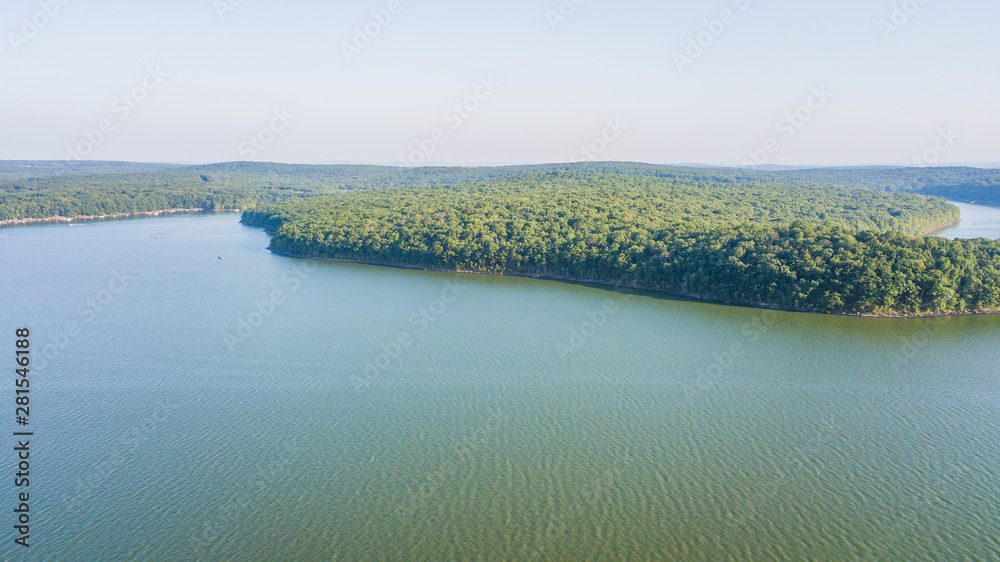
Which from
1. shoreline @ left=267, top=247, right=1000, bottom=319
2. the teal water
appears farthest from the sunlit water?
the teal water

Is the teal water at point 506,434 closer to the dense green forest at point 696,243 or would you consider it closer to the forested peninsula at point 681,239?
the dense green forest at point 696,243

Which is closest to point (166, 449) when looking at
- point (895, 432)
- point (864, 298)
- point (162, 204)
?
point (895, 432)

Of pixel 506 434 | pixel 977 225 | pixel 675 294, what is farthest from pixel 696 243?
pixel 977 225

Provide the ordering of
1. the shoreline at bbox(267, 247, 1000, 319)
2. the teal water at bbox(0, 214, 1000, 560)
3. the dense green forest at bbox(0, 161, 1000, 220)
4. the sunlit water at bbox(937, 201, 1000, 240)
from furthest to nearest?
the dense green forest at bbox(0, 161, 1000, 220) < the sunlit water at bbox(937, 201, 1000, 240) < the shoreline at bbox(267, 247, 1000, 319) < the teal water at bbox(0, 214, 1000, 560)

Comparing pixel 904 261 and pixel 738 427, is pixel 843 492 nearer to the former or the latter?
pixel 738 427

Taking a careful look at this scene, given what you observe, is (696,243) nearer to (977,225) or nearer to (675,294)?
(675,294)

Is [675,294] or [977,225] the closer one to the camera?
[675,294]

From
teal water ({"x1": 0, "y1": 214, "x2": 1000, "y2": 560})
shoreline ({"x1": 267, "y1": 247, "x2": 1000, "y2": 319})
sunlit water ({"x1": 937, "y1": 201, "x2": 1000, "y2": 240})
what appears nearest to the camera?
teal water ({"x1": 0, "y1": 214, "x2": 1000, "y2": 560})

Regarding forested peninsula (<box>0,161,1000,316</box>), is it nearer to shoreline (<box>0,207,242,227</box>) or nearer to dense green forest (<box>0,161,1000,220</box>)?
shoreline (<box>0,207,242,227</box>)

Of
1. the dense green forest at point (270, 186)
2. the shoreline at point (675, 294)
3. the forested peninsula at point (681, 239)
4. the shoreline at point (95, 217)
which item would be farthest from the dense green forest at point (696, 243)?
the shoreline at point (95, 217)
